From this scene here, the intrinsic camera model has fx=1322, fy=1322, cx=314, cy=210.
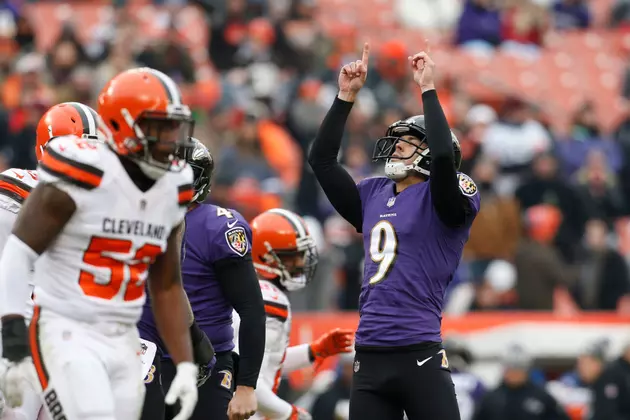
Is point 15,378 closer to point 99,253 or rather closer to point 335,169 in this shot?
point 99,253

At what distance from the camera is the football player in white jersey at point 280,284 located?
23.3ft

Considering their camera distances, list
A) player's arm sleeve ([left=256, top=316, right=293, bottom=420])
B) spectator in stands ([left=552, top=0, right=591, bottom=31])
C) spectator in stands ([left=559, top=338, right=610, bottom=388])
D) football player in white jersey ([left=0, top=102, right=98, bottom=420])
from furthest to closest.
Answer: spectator in stands ([left=552, top=0, right=591, bottom=31])
spectator in stands ([left=559, top=338, right=610, bottom=388])
player's arm sleeve ([left=256, top=316, right=293, bottom=420])
football player in white jersey ([left=0, top=102, right=98, bottom=420])

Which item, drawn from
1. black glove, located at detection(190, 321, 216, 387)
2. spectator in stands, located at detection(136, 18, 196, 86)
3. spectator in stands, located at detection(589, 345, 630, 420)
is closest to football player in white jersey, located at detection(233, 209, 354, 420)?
A: black glove, located at detection(190, 321, 216, 387)

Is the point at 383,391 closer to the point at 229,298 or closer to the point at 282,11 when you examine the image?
the point at 229,298

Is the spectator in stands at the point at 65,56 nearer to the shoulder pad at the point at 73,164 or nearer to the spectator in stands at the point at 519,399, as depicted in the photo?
the spectator in stands at the point at 519,399

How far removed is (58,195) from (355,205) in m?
2.11

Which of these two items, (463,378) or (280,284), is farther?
(463,378)

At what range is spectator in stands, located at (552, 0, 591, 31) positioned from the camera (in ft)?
66.1

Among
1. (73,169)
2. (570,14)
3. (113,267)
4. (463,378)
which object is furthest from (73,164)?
(570,14)

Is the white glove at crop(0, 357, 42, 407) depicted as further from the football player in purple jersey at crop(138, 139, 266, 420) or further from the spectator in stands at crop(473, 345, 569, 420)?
the spectator in stands at crop(473, 345, 569, 420)

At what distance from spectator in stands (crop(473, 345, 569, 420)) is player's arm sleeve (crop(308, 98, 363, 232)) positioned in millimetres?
5186

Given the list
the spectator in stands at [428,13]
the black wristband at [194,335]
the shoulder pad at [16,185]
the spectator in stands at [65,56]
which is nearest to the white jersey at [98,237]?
the black wristband at [194,335]

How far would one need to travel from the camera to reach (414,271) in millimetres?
6234

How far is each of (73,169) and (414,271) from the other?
196cm
